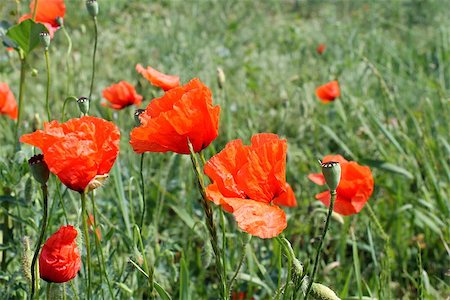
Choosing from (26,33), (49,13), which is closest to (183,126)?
(26,33)

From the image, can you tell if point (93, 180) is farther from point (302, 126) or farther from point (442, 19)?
point (442, 19)

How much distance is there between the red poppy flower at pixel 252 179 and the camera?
0.94 m

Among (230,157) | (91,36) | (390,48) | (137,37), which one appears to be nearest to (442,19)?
(390,48)

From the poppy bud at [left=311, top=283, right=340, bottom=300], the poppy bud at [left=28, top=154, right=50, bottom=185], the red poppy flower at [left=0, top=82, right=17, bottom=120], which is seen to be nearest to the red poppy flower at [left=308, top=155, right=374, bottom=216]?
the poppy bud at [left=311, top=283, right=340, bottom=300]

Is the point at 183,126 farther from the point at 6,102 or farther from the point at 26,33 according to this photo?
the point at 6,102

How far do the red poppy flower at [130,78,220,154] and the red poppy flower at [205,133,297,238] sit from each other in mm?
40

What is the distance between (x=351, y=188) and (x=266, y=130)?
1.55 m

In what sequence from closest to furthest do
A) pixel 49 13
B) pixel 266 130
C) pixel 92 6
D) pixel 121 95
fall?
1. pixel 92 6
2. pixel 49 13
3. pixel 121 95
4. pixel 266 130

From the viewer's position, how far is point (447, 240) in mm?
1813

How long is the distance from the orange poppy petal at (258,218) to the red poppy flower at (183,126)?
11 centimetres

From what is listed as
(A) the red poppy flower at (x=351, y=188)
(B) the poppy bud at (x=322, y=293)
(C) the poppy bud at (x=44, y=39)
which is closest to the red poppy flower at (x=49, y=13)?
(C) the poppy bud at (x=44, y=39)

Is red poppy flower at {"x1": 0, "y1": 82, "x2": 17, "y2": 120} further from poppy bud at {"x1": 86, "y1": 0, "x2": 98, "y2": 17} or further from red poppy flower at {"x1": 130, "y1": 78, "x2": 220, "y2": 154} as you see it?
red poppy flower at {"x1": 130, "y1": 78, "x2": 220, "y2": 154}

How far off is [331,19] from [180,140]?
461 cm

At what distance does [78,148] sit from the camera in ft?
3.23
